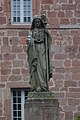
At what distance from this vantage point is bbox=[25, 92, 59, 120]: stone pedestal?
48.5 ft

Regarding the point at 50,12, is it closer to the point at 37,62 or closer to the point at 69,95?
the point at 69,95

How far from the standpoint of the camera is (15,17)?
2277 centimetres

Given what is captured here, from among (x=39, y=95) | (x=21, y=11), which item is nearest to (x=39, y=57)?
(x=39, y=95)

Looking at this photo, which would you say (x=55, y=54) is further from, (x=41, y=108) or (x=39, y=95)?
(x=41, y=108)

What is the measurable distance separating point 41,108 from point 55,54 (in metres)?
7.63

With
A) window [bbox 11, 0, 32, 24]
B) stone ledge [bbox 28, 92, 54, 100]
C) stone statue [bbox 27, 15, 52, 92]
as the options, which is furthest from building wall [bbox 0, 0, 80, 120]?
stone ledge [bbox 28, 92, 54, 100]

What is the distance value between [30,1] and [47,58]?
7.94 m

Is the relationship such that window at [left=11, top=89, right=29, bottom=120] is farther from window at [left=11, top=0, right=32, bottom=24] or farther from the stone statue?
the stone statue

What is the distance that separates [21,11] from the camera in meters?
23.0

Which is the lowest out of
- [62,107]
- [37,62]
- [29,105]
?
[62,107]

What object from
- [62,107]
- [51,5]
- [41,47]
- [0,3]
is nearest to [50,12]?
[51,5]

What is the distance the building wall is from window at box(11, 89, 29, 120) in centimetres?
32

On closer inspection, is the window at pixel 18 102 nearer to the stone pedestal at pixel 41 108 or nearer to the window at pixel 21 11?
the window at pixel 21 11

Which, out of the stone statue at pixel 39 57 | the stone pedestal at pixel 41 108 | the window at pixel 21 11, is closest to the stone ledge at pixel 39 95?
the stone pedestal at pixel 41 108
